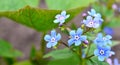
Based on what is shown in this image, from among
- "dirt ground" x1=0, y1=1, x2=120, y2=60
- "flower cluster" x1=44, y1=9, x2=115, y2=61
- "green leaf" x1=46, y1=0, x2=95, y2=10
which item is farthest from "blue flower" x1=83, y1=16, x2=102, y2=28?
"dirt ground" x1=0, y1=1, x2=120, y2=60

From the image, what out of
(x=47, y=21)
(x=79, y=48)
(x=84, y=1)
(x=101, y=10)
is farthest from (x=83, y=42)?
(x=101, y=10)

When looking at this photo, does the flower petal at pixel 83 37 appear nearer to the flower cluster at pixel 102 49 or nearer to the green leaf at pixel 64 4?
the flower cluster at pixel 102 49

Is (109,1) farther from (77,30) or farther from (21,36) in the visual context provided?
(77,30)

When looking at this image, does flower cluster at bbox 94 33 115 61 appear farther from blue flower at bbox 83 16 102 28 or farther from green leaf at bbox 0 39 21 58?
green leaf at bbox 0 39 21 58

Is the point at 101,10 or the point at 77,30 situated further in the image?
the point at 101,10

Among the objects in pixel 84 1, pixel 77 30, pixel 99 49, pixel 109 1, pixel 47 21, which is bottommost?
pixel 99 49

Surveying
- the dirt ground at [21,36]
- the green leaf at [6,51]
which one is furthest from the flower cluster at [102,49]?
the dirt ground at [21,36]

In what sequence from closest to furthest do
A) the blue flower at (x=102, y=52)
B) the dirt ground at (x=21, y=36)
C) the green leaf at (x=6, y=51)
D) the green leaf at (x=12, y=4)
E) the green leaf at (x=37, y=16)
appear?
the blue flower at (x=102, y=52), the green leaf at (x=37, y=16), the green leaf at (x=12, y=4), the green leaf at (x=6, y=51), the dirt ground at (x=21, y=36)
